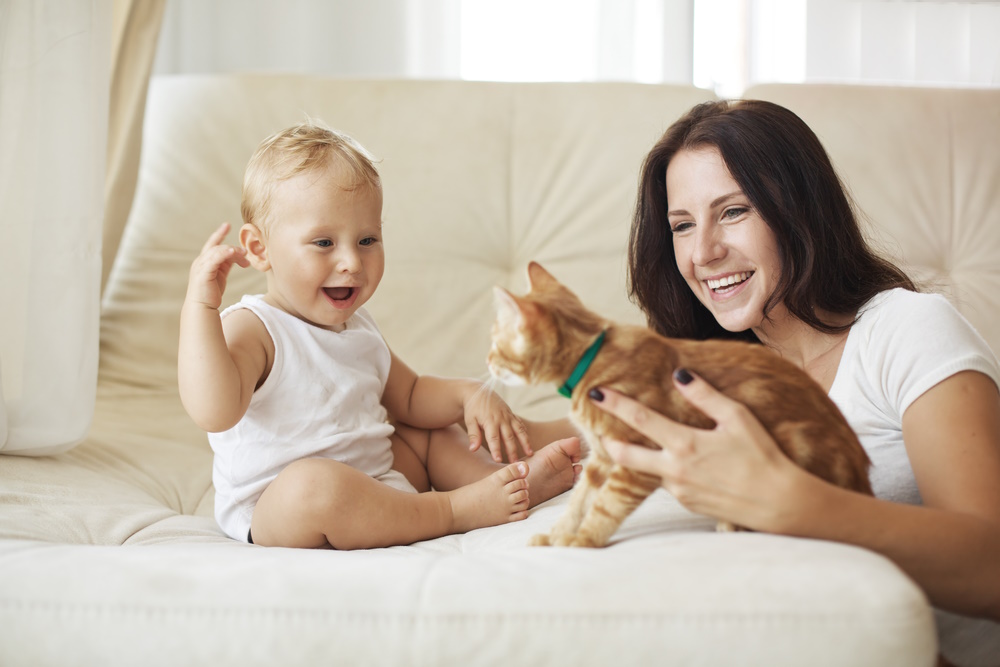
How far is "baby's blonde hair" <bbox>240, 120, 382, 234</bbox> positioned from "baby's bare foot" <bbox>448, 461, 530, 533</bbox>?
0.49 m

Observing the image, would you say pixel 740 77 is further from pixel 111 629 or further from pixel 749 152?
pixel 111 629

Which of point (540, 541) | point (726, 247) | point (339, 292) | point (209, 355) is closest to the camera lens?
point (540, 541)

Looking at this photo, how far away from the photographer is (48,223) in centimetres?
131

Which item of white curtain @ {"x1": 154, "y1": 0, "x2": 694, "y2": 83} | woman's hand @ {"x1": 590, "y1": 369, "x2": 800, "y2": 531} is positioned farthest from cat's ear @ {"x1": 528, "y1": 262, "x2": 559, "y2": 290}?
white curtain @ {"x1": 154, "y1": 0, "x2": 694, "y2": 83}

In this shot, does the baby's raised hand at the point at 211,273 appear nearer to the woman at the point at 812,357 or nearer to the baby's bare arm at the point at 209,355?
the baby's bare arm at the point at 209,355

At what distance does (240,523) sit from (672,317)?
2.55ft

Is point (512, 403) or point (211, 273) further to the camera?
point (512, 403)

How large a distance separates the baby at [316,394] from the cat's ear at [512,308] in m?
0.24

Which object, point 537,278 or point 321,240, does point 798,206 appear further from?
point 321,240

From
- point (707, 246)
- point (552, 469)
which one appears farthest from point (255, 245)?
point (707, 246)

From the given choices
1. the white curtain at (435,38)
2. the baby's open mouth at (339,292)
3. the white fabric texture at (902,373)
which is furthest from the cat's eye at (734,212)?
the white curtain at (435,38)

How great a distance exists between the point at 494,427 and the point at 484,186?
70 centimetres

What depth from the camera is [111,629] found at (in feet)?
2.45

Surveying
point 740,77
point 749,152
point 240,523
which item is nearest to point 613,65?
point 740,77
